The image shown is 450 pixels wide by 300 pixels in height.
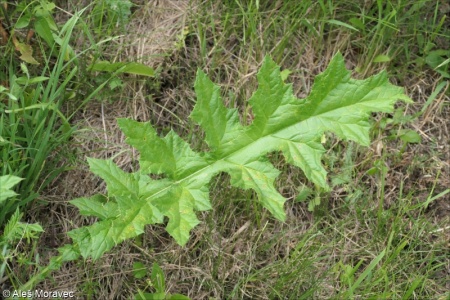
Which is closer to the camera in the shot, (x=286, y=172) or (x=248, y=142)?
(x=248, y=142)

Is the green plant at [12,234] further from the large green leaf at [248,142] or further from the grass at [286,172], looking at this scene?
the large green leaf at [248,142]

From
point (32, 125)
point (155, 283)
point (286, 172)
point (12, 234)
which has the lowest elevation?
point (155, 283)

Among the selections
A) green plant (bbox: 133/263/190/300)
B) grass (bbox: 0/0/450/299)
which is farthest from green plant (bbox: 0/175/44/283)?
green plant (bbox: 133/263/190/300)

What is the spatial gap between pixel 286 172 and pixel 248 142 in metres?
0.50

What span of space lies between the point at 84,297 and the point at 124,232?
528 mm

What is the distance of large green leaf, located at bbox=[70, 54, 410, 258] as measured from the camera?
2.29m

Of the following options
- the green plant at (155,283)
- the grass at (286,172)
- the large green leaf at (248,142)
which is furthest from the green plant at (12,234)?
the green plant at (155,283)

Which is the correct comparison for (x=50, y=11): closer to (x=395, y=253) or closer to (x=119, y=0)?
(x=119, y=0)

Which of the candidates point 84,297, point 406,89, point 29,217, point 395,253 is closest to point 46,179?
point 29,217

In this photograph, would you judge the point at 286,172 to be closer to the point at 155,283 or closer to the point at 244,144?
the point at 244,144

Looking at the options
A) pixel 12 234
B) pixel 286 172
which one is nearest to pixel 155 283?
pixel 12 234

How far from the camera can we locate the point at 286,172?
9.41 ft

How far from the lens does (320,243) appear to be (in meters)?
2.76

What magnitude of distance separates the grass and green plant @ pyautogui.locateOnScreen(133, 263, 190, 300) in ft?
0.16
